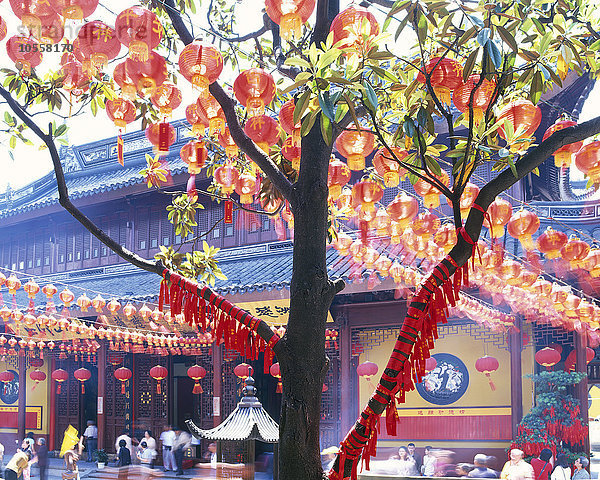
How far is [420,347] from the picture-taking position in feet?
7.63

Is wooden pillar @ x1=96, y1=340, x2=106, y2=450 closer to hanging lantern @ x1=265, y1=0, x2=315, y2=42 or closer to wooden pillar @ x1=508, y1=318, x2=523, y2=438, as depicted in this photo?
wooden pillar @ x1=508, y1=318, x2=523, y2=438

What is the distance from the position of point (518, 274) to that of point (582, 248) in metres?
0.82

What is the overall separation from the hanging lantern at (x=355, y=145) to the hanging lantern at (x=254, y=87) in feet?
1.64

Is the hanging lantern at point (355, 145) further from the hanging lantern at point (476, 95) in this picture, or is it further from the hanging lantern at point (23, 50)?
the hanging lantern at point (23, 50)

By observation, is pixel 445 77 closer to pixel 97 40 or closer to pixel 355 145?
pixel 355 145

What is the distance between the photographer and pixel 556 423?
8.27 m

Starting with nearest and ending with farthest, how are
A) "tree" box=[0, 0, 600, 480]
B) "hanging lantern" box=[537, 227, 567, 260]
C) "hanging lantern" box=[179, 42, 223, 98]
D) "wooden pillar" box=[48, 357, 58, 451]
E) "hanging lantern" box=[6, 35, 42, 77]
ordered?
"tree" box=[0, 0, 600, 480]
"hanging lantern" box=[179, 42, 223, 98]
"hanging lantern" box=[6, 35, 42, 77]
"hanging lantern" box=[537, 227, 567, 260]
"wooden pillar" box=[48, 357, 58, 451]

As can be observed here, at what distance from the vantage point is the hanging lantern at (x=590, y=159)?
4.14m

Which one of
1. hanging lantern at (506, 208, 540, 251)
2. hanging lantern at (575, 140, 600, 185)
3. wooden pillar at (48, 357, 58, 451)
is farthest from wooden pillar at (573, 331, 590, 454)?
wooden pillar at (48, 357, 58, 451)

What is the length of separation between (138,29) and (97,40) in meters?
0.18

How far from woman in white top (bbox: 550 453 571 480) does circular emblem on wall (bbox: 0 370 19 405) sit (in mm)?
12526

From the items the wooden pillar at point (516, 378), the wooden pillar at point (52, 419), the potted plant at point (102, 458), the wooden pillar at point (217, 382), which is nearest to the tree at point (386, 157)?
the wooden pillar at point (516, 378)

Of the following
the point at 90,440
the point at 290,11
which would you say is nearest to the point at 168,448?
the point at 90,440

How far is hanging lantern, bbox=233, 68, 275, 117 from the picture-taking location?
127 inches
